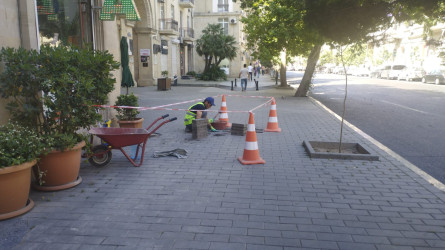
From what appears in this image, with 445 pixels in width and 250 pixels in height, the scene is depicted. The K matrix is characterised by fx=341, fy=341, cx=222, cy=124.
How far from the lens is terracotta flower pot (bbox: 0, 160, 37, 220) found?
3768mm

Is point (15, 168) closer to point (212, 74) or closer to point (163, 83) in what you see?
point (163, 83)

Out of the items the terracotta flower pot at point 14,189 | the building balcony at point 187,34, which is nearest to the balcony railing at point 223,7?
the building balcony at point 187,34

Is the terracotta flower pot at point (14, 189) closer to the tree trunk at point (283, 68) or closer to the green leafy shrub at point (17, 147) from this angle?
the green leafy shrub at point (17, 147)

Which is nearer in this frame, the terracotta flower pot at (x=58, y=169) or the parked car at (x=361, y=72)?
the terracotta flower pot at (x=58, y=169)

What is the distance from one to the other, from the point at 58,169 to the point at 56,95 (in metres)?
1.02

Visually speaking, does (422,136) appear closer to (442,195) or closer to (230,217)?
(442,195)

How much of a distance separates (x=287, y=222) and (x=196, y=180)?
1.81 metres

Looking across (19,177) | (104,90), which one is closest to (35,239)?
(19,177)

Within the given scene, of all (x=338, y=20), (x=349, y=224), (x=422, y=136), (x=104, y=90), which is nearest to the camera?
(x=349, y=224)

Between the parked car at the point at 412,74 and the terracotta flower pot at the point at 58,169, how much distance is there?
136 feet

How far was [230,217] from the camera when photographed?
4004 millimetres

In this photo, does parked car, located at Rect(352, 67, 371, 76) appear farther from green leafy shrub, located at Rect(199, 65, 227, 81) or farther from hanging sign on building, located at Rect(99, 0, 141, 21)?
hanging sign on building, located at Rect(99, 0, 141, 21)

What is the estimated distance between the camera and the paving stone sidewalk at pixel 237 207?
349 cm

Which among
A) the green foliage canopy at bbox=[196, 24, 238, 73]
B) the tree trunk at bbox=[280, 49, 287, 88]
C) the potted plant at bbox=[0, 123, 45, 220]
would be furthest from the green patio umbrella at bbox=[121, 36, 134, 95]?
the green foliage canopy at bbox=[196, 24, 238, 73]
